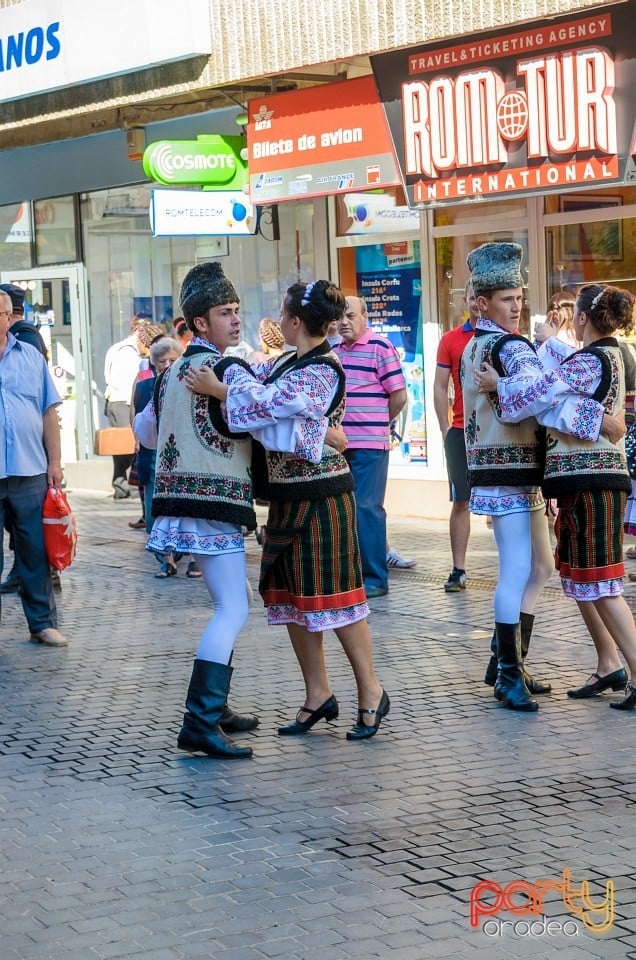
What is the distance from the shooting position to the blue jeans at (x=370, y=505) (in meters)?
9.83

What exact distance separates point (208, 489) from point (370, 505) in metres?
3.93

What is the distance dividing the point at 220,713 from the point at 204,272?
1.77 meters

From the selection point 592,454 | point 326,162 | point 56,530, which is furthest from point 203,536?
point 326,162

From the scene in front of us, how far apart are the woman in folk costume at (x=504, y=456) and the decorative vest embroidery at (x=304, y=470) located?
2.65 feet

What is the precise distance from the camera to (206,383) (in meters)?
5.86

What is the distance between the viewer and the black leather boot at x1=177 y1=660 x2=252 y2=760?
6.04 metres

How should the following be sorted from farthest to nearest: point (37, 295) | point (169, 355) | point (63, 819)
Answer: point (37, 295)
point (169, 355)
point (63, 819)

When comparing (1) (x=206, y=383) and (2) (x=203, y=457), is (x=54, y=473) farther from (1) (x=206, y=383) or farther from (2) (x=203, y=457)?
(1) (x=206, y=383)

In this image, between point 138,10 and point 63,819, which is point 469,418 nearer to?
point 63,819

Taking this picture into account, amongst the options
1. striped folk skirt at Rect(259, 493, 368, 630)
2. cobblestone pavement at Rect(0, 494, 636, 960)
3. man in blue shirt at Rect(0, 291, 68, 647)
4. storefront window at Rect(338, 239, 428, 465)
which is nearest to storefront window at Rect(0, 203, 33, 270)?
storefront window at Rect(338, 239, 428, 465)

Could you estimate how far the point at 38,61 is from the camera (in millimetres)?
16062

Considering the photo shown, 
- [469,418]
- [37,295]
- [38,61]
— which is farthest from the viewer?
[37,295]

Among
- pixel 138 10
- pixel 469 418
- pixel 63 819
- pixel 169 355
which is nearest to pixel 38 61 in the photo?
pixel 138 10

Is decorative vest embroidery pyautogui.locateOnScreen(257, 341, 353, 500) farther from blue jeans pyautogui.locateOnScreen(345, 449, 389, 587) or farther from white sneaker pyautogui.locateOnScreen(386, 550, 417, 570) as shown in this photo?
white sneaker pyautogui.locateOnScreen(386, 550, 417, 570)
